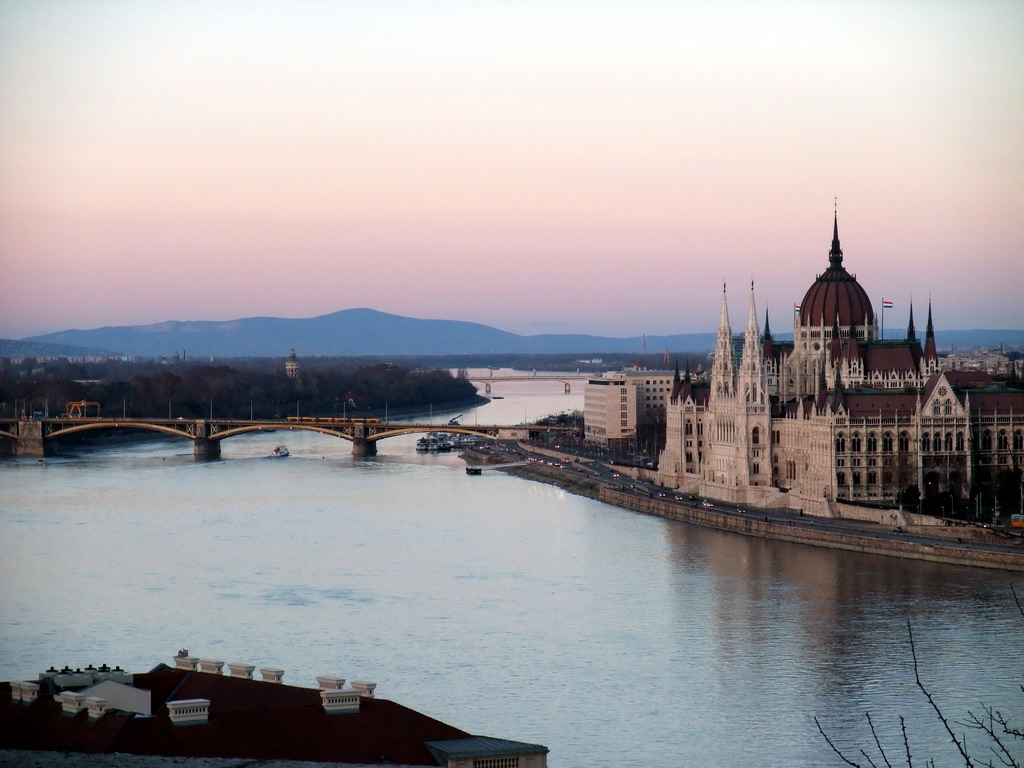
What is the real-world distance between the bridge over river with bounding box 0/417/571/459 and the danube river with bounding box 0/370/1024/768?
17.8m

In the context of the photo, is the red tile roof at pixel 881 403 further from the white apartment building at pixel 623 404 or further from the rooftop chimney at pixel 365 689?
the rooftop chimney at pixel 365 689

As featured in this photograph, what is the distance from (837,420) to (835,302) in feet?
29.5

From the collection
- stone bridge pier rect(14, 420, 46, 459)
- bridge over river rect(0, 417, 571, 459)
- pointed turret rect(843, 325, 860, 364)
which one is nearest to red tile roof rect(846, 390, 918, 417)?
pointed turret rect(843, 325, 860, 364)

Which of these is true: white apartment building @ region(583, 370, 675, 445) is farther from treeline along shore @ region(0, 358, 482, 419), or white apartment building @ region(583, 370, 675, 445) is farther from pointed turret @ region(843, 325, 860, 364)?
pointed turret @ region(843, 325, 860, 364)

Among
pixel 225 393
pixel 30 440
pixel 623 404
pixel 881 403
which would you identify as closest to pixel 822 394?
pixel 881 403

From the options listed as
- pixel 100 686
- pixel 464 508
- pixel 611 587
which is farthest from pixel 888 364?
pixel 100 686

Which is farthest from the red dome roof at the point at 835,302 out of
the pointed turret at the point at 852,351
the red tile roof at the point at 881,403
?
the red tile roof at the point at 881,403

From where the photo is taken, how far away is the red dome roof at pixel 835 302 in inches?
1795

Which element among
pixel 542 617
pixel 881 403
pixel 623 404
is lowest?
pixel 542 617

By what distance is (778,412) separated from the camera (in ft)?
136

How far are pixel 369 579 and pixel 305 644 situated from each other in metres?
6.12

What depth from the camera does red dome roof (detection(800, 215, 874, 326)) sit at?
4559 centimetres

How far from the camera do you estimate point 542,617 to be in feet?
82.3

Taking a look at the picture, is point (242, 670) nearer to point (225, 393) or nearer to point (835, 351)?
point (835, 351)
